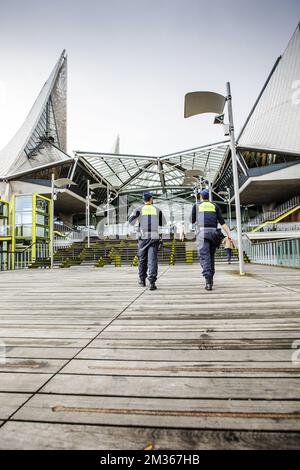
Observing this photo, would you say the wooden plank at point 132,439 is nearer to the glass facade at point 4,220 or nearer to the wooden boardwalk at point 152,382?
the wooden boardwalk at point 152,382

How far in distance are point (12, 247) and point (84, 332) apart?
18.2 m

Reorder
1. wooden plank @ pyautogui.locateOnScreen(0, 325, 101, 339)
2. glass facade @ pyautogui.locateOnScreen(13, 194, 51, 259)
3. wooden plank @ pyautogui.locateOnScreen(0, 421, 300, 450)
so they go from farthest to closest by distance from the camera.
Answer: glass facade @ pyautogui.locateOnScreen(13, 194, 51, 259), wooden plank @ pyautogui.locateOnScreen(0, 325, 101, 339), wooden plank @ pyautogui.locateOnScreen(0, 421, 300, 450)

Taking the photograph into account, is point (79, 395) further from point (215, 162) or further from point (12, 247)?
point (215, 162)

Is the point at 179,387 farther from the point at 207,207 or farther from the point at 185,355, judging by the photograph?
the point at 207,207

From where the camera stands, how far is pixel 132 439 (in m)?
0.78

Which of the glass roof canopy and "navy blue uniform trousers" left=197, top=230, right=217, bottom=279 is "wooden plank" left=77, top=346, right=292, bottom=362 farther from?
the glass roof canopy

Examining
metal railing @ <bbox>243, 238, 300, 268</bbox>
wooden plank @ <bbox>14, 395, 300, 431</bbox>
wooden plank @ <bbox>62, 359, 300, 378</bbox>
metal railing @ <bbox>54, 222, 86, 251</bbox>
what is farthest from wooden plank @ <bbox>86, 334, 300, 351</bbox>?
metal railing @ <bbox>54, 222, 86, 251</bbox>

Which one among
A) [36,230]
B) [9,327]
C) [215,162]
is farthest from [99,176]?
[9,327]

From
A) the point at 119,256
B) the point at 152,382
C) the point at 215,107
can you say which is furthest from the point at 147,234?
the point at 119,256

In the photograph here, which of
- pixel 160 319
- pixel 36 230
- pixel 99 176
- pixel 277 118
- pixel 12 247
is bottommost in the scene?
pixel 160 319

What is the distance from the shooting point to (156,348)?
1597mm

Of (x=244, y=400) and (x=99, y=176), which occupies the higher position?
(x=99, y=176)

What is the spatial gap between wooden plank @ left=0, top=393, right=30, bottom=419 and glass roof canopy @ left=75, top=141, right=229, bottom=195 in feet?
89.5

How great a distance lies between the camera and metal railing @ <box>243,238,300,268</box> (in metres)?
9.74
